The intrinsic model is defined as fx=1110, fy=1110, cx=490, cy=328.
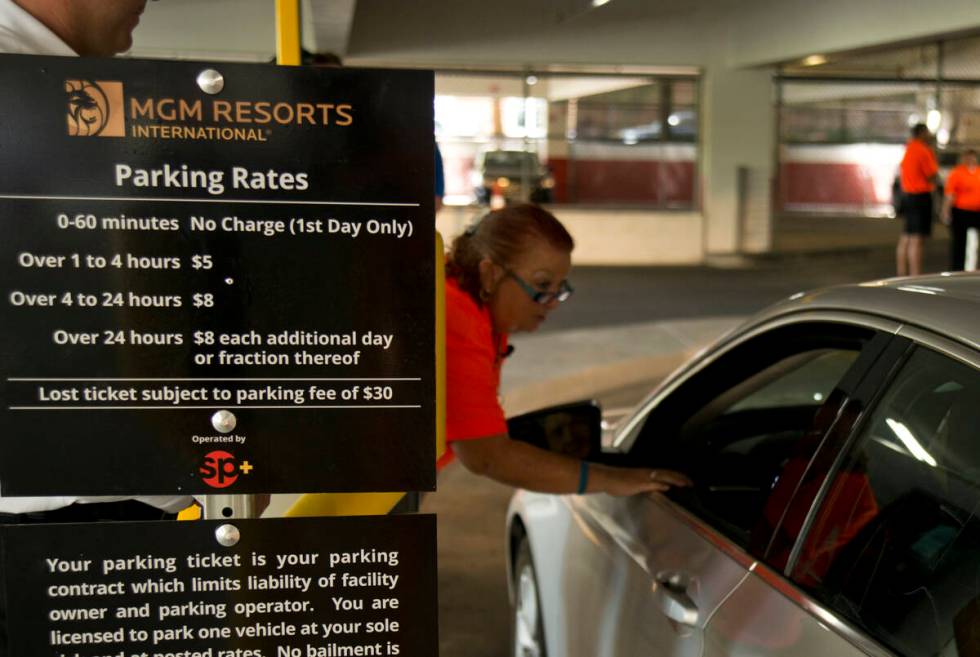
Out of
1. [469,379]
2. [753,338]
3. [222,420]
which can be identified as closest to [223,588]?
[222,420]

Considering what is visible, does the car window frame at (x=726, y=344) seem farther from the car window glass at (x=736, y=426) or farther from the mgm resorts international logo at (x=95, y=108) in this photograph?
the mgm resorts international logo at (x=95, y=108)

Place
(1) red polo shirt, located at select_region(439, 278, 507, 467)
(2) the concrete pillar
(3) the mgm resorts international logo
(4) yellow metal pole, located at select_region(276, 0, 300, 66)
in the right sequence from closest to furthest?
1. (3) the mgm resorts international logo
2. (4) yellow metal pole, located at select_region(276, 0, 300, 66)
3. (1) red polo shirt, located at select_region(439, 278, 507, 467)
4. (2) the concrete pillar

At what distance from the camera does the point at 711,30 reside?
17062mm

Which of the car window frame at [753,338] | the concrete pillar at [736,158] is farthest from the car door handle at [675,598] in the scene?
the concrete pillar at [736,158]

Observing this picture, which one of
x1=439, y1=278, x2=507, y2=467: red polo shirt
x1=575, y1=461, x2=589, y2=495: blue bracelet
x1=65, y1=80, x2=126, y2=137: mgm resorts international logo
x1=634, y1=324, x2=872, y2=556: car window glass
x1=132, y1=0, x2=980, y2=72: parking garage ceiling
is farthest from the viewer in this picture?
x1=132, y1=0, x2=980, y2=72: parking garage ceiling

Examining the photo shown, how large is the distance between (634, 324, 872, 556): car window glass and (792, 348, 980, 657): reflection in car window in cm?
52

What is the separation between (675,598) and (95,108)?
148cm

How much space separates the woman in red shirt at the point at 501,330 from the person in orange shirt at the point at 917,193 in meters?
10.8

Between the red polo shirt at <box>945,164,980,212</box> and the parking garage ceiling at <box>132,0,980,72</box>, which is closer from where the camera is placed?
the red polo shirt at <box>945,164,980,212</box>

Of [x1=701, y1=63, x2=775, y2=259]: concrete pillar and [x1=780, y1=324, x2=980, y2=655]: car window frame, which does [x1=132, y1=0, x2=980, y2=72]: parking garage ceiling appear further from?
[x1=780, y1=324, x2=980, y2=655]: car window frame

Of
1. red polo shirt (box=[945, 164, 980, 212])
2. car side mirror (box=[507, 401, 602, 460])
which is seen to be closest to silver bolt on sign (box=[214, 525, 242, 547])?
car side mirror (box=[507, 401, 602, 460])

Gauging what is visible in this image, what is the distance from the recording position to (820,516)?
85.4 inches

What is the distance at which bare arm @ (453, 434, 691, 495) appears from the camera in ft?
8.78

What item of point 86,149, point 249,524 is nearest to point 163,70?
point 86,149
